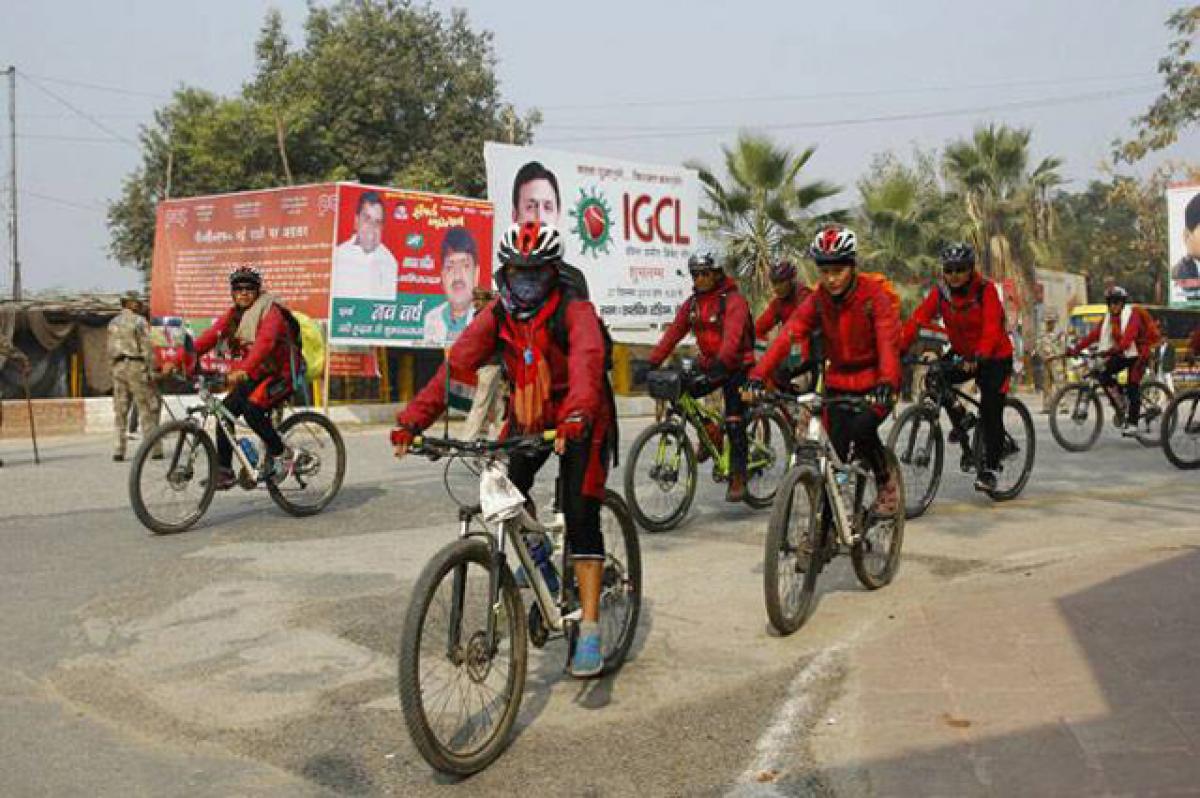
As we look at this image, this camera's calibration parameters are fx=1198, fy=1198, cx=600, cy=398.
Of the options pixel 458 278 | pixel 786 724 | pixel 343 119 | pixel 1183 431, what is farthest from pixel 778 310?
pixel 343 119

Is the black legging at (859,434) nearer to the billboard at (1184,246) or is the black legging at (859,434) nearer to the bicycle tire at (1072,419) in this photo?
the bicycle tire at (1072,419)

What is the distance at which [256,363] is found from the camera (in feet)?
29.2

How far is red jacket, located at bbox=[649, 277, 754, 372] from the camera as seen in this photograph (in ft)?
28.5

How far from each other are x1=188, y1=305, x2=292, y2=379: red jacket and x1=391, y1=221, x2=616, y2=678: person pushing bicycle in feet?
14.9

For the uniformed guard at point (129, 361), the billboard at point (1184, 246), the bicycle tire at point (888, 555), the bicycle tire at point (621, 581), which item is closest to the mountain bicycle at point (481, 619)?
the bicycle tire at point (621, 581)

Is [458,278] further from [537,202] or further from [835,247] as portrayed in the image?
[835,247]

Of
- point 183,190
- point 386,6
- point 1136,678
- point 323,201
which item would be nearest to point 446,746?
point 1136,678

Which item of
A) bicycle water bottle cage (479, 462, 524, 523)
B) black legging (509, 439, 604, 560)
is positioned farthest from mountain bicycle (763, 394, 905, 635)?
bicycle water bottle cage (479, 462, 524, 523)

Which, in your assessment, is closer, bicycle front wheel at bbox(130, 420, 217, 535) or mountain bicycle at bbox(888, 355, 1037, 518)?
bicycle front wheel at bbox(130, 420, 217, 535)

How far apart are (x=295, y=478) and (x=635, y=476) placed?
288cm

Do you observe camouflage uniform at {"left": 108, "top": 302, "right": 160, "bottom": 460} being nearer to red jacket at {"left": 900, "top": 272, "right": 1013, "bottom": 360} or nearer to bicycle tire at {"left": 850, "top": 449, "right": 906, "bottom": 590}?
→ red jacket at {"left": 900, "top": 272, "right": 1013, "bottom": 360}

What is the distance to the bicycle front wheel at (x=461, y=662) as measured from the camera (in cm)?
369

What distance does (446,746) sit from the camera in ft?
12.5

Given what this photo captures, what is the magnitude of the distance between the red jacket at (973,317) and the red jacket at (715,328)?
1.24 meters
